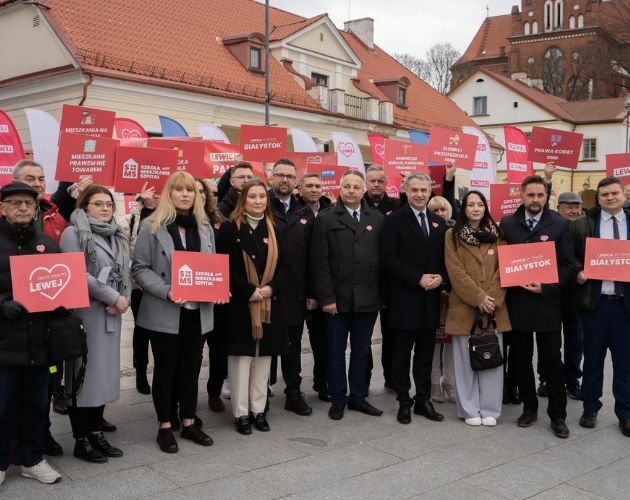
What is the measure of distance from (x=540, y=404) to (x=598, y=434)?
0.98 meters

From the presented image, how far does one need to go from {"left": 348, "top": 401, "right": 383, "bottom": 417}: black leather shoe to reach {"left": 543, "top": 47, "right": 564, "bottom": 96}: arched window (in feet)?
217

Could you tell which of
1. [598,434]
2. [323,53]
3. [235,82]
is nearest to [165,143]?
[598,434]

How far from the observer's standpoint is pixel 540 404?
693cm

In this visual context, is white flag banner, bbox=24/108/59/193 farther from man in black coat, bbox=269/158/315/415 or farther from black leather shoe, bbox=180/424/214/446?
black leather shoe, bbox=180/424/214/446

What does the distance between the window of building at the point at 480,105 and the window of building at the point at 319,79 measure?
2698 centimetres

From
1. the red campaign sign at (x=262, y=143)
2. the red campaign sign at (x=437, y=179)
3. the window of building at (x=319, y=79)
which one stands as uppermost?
the window of building at (x=319, y=79)

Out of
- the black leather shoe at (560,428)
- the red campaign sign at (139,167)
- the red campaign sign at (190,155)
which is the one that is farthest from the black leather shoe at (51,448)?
the black leather shoe at (560,428)

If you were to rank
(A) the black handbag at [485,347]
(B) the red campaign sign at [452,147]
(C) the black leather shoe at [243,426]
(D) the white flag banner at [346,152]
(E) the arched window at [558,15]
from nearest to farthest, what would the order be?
1. (C) the black leather shoe at [243,426]
2. (A) the black handbag at [485,347]
3. (B) the red campaign sign at [452,147]
4. (D) the white flag banner at [346,152]
5. (E) the arched window at [558,15]

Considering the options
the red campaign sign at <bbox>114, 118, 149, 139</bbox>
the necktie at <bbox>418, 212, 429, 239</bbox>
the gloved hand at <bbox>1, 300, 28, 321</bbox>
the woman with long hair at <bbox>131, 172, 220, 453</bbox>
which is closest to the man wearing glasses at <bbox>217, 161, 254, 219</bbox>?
the woman with long hair at <bbox>131, 172, 220, 453</bbox>

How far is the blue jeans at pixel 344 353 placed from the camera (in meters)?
6.39

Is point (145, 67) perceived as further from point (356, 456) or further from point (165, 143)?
point (356, 456)

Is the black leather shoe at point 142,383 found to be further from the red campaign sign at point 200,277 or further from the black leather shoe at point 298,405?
the red campaign sign at point 200,277

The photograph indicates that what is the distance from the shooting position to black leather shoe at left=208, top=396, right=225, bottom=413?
21.2 ft

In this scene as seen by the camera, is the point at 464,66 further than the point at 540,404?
Yes
